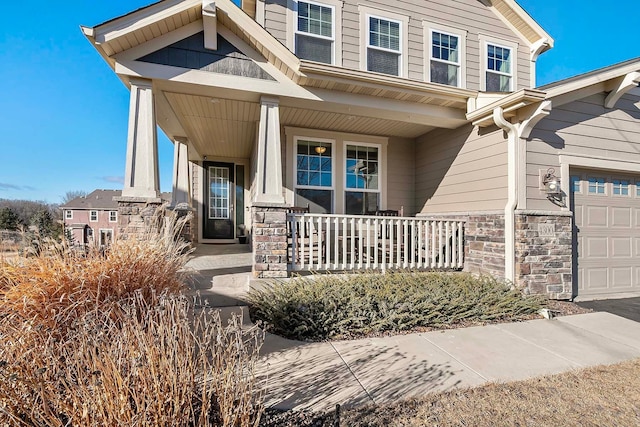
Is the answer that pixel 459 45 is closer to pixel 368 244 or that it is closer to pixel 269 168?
pixel 368 244

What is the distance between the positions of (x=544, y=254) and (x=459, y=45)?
4.90 m

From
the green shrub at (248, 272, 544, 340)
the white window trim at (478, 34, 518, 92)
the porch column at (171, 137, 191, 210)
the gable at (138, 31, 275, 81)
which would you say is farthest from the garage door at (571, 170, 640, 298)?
the porch column at (171, 137, 191, 210)

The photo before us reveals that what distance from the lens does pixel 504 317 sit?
13.3ft

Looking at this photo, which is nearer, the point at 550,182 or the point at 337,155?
the point at 550,182

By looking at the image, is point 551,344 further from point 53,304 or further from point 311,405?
point 53,304

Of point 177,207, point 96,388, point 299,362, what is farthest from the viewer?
point 177,207

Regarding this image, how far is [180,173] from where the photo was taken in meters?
7.11

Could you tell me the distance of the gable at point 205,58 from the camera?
4.45 meters

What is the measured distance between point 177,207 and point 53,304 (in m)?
4.33

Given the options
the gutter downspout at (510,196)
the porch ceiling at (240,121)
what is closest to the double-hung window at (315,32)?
the porch ceiling at (240,121)

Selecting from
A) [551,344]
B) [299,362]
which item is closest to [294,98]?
[299,362]

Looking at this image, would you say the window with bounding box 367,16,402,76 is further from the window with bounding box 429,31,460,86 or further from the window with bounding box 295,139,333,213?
the window with bounding box 295,139,333,213

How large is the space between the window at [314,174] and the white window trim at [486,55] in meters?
3.86

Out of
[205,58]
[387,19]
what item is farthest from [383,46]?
[205,58]
